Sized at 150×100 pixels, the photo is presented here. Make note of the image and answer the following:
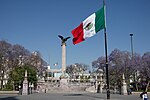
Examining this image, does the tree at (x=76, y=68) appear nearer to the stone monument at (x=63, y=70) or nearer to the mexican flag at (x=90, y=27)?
the stone monument at (x=63, y=70)

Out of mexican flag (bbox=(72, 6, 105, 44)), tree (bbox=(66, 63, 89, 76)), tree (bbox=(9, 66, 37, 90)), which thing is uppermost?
mexican flag (bbox=(72, 6, 105, 44))

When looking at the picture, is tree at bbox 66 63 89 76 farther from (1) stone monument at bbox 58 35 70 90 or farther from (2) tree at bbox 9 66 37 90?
(2) tree at bbox 9 66 37 90

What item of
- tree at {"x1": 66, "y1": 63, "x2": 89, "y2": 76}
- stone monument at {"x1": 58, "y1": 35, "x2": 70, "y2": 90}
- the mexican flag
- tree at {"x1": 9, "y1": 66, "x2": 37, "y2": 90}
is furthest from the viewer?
tree at {"x1": 66, "y1": 63, "x2": 89, "y2": 76}

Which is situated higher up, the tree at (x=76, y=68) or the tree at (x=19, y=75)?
the tree at (x=76, y=68)

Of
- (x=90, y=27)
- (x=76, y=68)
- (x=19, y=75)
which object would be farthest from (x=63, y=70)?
(x=76, y=68)

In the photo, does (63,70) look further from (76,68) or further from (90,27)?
(76,68)

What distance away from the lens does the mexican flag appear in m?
24.5

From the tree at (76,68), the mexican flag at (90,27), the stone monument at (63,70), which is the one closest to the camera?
the mexican flag at (90,27)

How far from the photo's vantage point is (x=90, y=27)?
26.6 m

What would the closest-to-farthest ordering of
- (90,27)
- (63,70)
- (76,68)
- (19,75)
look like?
(90,27) → (19,75) → (63,70) → (76,68)

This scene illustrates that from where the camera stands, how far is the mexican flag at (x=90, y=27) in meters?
24.5

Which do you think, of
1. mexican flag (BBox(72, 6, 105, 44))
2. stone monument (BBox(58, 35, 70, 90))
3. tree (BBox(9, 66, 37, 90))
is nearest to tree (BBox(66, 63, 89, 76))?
stone monument (BBox(58, 35, 70, 90))

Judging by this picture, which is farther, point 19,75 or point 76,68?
point 76,68

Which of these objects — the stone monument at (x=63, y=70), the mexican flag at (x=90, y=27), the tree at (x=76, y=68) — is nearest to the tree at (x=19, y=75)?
the stone monument at (x=63, y=70)
